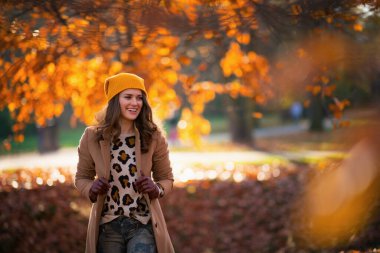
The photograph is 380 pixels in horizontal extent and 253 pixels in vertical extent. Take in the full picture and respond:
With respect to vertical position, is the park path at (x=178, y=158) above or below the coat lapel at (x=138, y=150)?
below

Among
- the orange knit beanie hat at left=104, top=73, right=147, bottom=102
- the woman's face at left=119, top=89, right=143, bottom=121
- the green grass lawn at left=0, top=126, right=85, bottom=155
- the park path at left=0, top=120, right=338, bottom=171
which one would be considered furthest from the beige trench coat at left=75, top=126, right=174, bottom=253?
the park path at left=0, top=120, right=338, bottom=171

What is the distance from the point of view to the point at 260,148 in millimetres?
21703

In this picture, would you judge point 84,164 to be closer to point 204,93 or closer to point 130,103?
point 130,103

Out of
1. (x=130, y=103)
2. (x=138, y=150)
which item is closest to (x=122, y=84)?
(x=130, y=103)

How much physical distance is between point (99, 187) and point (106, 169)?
170 mm

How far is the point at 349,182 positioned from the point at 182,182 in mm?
5218

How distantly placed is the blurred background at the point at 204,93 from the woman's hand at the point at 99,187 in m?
0.71

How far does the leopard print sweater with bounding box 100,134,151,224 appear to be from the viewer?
376 centimetres

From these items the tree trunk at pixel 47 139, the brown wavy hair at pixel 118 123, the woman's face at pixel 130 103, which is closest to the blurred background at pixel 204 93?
the brown wavy hair at pixel 118 123

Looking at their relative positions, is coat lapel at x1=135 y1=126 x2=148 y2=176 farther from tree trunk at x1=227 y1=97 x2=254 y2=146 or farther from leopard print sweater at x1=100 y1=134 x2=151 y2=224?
tree trunk at x1=227 y1=97 x2=254 y2=146

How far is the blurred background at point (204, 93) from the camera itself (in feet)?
20.8

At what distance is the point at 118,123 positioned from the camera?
12.8ft

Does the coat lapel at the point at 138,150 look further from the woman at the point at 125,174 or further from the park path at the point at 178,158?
the park path at the point at 178,158

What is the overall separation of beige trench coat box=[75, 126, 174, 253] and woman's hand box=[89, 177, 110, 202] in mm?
92
